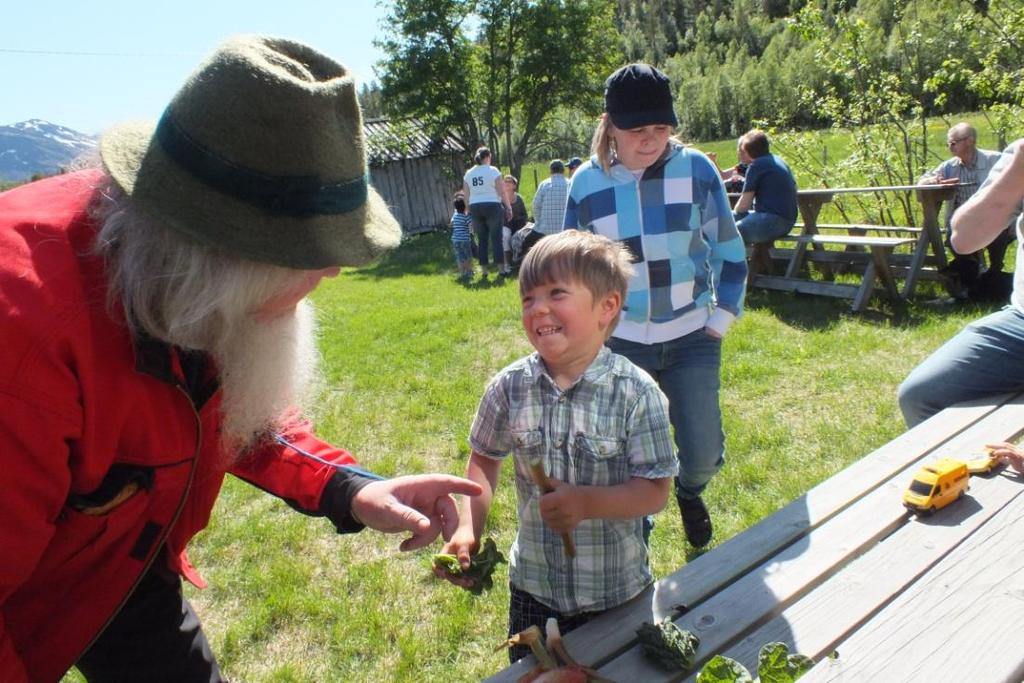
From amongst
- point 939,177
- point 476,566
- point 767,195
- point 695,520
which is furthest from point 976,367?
point 939,177

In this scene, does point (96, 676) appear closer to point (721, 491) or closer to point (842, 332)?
point (721, 491)

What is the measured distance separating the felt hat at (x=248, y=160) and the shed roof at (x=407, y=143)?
19.6m

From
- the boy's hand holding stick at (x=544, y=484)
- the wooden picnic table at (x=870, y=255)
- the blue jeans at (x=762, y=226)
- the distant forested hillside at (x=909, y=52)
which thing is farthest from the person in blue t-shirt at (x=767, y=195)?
the boy's hand holding stick at (x=544, y=484)

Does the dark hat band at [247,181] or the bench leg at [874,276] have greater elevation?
the dark hat band at [247,181]

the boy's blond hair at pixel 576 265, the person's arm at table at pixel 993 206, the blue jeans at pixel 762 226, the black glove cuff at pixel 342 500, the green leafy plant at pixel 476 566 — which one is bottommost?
the blue jeans at pixel 762 226

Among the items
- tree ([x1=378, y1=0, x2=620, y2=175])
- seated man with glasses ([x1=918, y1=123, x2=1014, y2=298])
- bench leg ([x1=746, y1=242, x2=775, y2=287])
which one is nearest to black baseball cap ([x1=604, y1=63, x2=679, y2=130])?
bench leg ([x1=746, y1=242, x2=775, y2=287])

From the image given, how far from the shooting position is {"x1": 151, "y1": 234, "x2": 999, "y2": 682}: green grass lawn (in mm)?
2920

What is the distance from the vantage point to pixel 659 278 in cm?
280

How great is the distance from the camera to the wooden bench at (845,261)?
6.75 meters

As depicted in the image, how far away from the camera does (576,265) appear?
71.3 inches

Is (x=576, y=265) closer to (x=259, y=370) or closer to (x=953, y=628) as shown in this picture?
(x=259, y=370)

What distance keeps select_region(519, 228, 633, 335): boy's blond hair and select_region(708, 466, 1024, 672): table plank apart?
90cm

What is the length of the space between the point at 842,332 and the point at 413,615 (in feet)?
15.8

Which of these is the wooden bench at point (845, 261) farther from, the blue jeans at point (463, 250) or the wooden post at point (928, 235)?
the blue jeans at point (463, 250)
